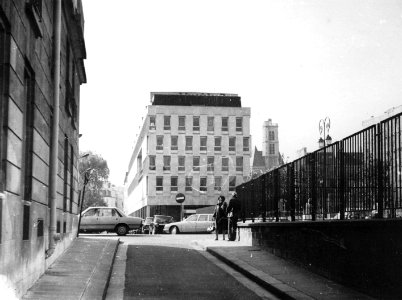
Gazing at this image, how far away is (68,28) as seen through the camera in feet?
47.9

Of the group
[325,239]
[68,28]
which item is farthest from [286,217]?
[68,28]

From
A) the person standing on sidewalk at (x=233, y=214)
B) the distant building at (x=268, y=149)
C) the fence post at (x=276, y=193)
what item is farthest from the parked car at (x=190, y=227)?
the distant building at (x=268, y=149)

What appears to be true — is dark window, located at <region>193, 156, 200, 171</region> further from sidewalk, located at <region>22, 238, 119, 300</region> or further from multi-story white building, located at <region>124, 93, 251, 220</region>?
sidewalk, located at <region>22, 238, 119, 300</region>

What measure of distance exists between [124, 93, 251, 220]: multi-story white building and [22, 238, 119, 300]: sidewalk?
214ft

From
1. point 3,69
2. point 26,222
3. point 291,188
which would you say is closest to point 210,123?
point 291,188

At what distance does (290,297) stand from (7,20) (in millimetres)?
4942

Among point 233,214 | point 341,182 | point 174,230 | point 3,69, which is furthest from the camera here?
point 174,230

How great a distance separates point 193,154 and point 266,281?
7106 centimetres

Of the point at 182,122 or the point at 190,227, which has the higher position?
the point at 182,122

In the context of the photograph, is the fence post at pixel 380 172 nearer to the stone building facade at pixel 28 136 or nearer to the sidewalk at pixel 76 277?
the sidewalk at pixel 76 277

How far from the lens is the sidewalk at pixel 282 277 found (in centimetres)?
826

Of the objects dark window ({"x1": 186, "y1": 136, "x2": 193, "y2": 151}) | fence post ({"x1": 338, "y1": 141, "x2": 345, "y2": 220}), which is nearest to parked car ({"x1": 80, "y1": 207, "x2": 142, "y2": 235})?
fence post ({"x1": 338, "y1": 141, "x2": 345, "y2": 220})

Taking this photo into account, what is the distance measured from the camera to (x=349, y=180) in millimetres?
9438

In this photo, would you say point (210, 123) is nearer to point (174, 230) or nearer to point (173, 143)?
point (173, 143)
